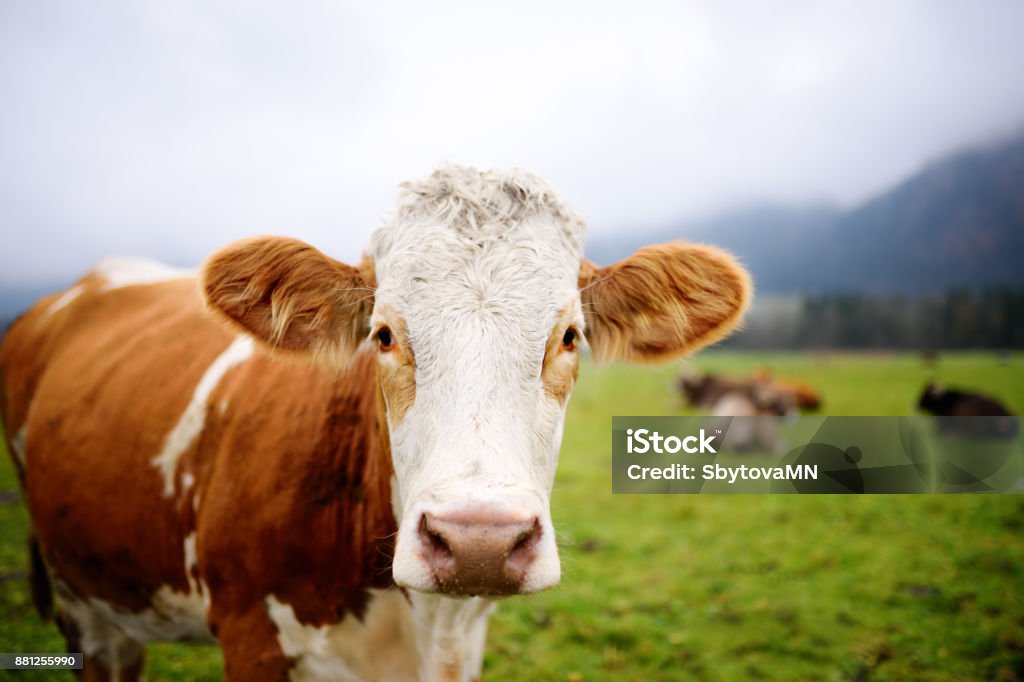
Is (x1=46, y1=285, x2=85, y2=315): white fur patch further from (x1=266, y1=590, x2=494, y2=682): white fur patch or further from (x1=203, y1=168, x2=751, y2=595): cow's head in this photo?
(x1=266, y1=590, x2=494, y2=682): white fur patch

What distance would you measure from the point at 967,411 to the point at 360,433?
16.9 metres

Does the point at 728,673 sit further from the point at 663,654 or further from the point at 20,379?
the point at 20,379

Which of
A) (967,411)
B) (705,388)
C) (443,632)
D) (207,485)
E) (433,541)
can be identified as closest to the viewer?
(433,541)

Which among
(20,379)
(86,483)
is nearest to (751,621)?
(86,483)

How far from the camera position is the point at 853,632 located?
510cm

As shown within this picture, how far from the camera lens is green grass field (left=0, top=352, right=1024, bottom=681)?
4.65m

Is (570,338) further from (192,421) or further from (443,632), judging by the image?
(192,421)

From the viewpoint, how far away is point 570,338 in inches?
88.6

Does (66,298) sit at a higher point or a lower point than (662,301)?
higher

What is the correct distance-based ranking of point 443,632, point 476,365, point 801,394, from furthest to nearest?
point 801,394 → point 443,632 → point 476,365

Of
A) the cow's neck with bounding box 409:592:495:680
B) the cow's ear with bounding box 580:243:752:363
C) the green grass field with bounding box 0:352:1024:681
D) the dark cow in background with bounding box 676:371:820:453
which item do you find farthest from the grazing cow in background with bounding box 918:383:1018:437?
the cow's neck with bounding box 409:592:495:680

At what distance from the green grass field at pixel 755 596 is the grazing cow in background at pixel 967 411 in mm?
5188

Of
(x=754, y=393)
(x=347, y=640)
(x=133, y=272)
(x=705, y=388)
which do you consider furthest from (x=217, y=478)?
(x=705, y=388)

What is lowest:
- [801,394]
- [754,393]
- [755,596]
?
[801,394]
